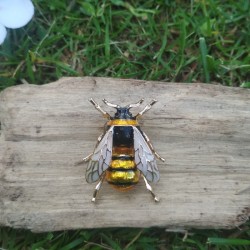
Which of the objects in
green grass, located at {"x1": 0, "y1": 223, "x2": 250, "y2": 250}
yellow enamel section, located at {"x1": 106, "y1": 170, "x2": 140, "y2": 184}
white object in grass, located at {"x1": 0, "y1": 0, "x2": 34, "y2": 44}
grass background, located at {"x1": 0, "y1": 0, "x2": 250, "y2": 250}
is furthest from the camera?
grass background, located at {"x1": 0, "y1": 0, "x2": 250, "y2": 250}

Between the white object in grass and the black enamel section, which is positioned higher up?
the white object in grass

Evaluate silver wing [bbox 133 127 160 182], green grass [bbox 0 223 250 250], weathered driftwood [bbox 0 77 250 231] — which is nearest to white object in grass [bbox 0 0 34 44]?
weathered driftwood [bbox 0 77 250 231]

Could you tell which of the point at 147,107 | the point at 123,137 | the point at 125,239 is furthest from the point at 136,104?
the point at 125,239

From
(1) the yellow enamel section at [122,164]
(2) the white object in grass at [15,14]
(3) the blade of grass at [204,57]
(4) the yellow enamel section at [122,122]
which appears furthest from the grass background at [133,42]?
(1) the yellow enamel section at [122,164]

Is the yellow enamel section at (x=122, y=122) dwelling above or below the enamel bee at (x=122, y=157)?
above

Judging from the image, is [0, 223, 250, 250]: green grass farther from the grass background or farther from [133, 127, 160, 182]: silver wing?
the grass background

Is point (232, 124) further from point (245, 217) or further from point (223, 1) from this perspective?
point (223, 1)

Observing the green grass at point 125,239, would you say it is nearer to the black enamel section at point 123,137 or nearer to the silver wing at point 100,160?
the silver wing at point 100,160
